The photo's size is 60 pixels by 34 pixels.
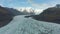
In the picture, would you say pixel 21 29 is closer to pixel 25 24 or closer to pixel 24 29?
pixel 24 29

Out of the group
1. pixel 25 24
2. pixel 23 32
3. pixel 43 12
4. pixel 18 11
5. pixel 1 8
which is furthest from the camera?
pixel 18 11

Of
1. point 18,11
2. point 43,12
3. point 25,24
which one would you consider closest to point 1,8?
point 18,11

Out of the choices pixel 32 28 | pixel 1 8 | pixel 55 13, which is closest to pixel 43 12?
pixel 55 13

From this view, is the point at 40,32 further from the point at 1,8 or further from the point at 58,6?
the point at 1,8

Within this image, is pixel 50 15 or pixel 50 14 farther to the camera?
A: pixel 50 14

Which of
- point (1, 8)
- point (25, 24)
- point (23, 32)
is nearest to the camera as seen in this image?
point (23, 32)

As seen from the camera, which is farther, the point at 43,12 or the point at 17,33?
the point at 43,12

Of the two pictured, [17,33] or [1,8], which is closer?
[17,33]

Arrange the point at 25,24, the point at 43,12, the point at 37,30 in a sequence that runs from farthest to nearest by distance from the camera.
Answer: the point at 43,12 < the point at 25,24 < the point at 37,30

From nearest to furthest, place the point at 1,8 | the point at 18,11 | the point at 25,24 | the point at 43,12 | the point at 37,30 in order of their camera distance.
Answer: the point at 37,30, the point at 25,24, the point at 43,12, the point at 1,8, the point at 18,11
